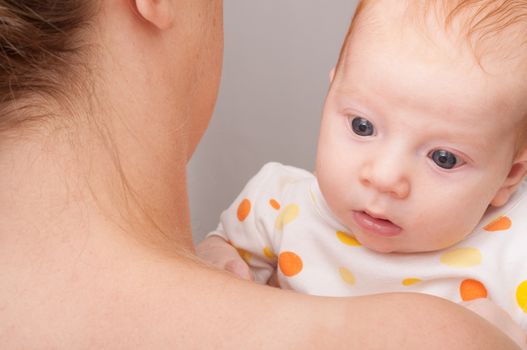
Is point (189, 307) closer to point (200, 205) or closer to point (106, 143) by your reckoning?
point (106, 143)

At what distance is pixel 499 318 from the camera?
1.07 metres

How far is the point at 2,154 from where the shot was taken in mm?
833

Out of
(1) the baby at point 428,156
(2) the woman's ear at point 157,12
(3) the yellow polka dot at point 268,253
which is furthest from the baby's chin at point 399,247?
(2) the woman's ear at point 157,12

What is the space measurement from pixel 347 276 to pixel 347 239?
0.06m

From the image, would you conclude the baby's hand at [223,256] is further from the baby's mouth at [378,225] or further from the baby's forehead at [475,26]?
the baby's forehead at [475,26]

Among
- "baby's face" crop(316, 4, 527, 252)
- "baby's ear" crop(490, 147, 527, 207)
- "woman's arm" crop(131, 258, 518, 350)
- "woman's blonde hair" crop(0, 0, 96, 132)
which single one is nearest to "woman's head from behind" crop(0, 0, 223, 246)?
"woman's blonde hair" crop(0, 0, 96, 132)

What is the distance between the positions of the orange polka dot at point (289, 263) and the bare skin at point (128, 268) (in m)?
0.37

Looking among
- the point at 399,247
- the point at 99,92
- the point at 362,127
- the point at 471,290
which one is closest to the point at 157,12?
the point at 99,92

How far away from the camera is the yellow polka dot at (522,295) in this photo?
114 centimetres

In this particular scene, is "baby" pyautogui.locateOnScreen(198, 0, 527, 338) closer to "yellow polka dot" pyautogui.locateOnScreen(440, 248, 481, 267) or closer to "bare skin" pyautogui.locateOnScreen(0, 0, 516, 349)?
"yellow polka dot" pyautogui.locateOnScreen(440, 248, 481, 267)

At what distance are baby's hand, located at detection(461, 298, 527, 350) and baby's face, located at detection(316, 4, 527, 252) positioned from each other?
104 mm

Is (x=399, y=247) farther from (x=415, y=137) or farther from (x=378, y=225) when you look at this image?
(x=415, y=137)

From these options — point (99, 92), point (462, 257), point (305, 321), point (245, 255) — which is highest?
point (99, 92)

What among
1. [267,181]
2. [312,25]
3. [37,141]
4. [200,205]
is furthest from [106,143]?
[200,205]
